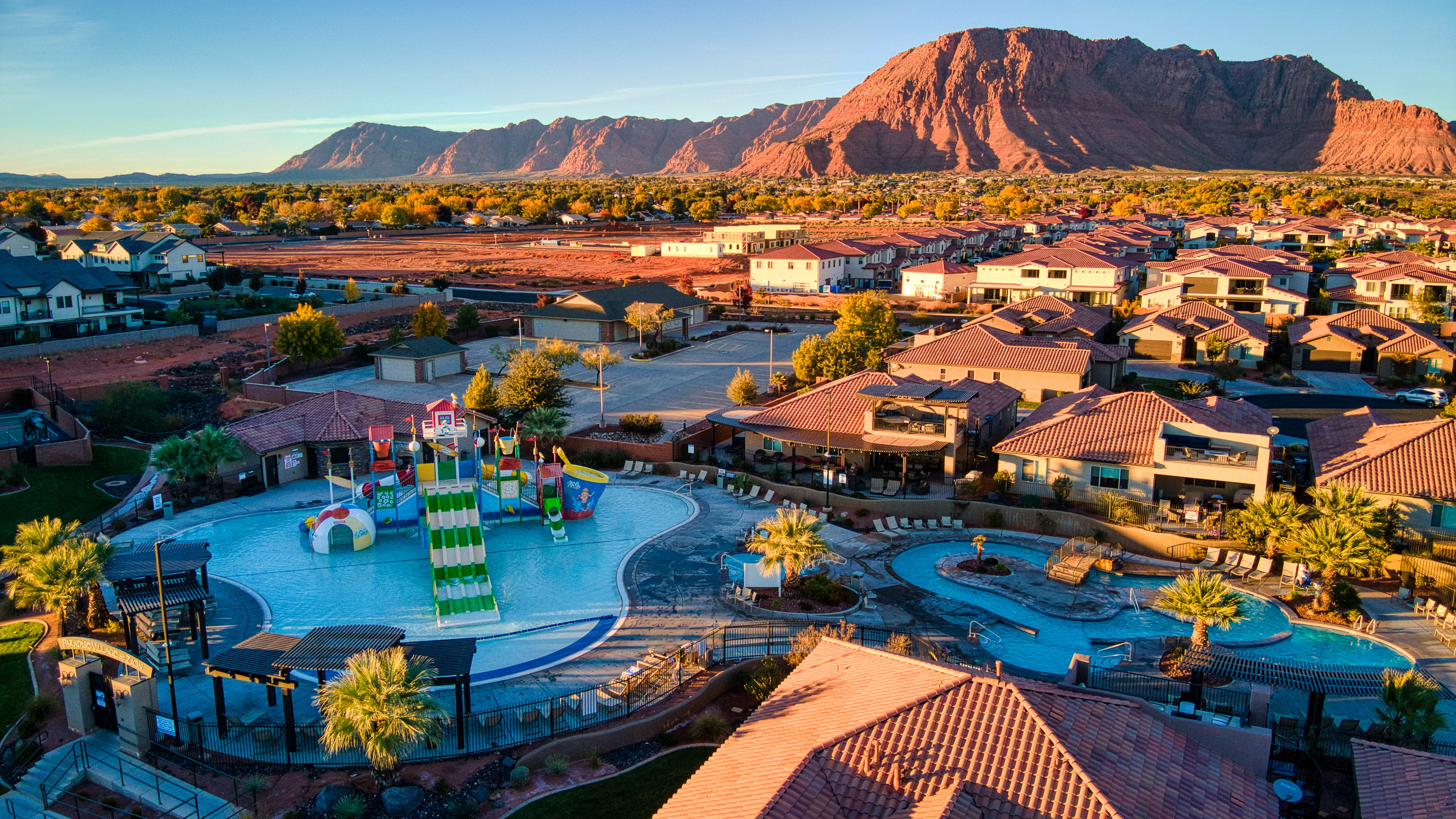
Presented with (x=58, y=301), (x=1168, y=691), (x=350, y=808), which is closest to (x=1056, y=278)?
(x=1168, y=691)

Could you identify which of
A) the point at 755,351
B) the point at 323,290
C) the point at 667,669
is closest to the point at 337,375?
the point at 755,351

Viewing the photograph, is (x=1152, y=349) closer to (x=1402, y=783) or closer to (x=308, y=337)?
(x=308, y=337)

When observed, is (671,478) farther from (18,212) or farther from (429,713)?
(18,212)

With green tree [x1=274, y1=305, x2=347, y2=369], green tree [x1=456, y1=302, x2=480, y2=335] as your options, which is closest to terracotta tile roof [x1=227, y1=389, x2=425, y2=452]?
green tree [x1=274, y1=305, x2=347, y2=369]

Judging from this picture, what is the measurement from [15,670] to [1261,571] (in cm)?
3316

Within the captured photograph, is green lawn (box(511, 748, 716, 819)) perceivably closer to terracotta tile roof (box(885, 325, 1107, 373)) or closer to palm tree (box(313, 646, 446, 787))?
palm tree (box(313, 646, 446, 787))

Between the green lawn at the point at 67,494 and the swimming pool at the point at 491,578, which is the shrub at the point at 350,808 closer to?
the swimming pool at the point at 491,578

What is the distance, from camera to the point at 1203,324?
6341 centimetres

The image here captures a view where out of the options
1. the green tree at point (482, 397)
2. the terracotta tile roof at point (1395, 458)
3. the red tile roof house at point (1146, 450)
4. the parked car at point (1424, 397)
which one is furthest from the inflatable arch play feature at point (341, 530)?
the parked car at point (1424, 397)

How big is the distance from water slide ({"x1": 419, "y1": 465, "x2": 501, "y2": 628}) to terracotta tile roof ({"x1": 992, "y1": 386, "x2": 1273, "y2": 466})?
1917 cm

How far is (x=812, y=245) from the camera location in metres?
97.2

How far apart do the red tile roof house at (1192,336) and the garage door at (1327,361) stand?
2.61 metres

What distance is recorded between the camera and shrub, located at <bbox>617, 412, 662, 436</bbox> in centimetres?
4325

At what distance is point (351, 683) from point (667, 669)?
7316 mm
